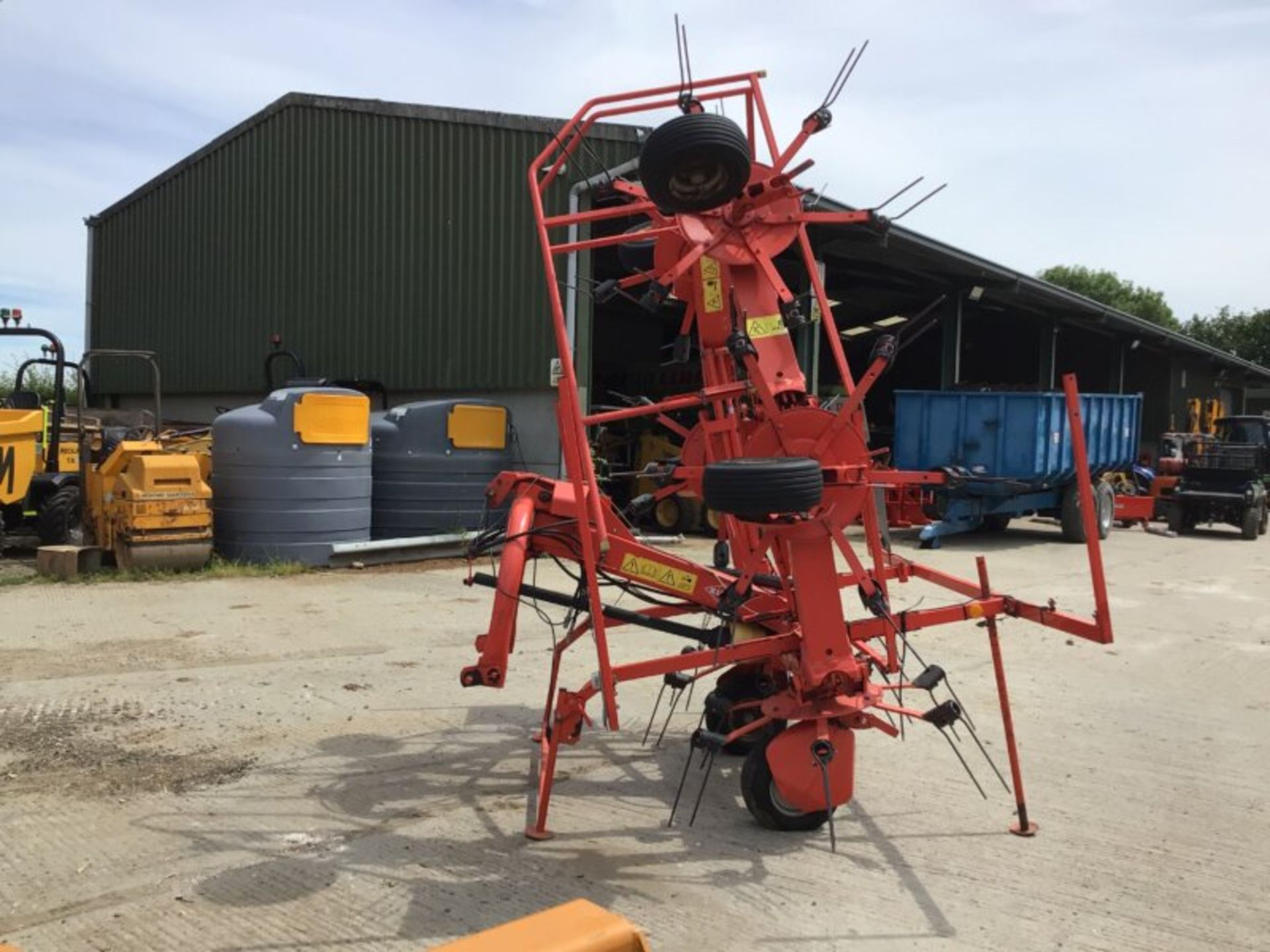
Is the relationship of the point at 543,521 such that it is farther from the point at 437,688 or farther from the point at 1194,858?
the point at 1194,858

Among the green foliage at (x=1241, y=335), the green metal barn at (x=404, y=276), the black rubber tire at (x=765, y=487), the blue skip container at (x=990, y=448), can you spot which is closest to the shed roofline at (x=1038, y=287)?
the green metal barn at (x=404, y=276)

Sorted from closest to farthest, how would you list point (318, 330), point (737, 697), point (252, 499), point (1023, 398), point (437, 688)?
point (737, 697), point (437, 688), point (252, 499), point (1023, 398), point (318, 330)

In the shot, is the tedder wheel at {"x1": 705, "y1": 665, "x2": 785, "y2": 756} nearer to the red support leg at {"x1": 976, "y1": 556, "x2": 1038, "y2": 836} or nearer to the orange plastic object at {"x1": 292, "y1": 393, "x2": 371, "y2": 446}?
the red support leg at {"x1": 976, "y1": 556, "x2": 1038, "y2": 836}

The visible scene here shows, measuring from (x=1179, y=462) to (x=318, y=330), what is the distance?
16.9 metres

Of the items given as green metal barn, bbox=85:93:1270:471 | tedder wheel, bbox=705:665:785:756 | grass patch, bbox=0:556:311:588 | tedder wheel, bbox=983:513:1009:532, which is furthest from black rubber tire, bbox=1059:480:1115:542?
tedder wheel, bbox=705:665:785:756

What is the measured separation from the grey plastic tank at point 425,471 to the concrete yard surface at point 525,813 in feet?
17.2

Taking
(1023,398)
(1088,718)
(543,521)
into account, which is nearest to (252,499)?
(543,521)

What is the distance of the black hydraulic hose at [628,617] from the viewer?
14.4 ft

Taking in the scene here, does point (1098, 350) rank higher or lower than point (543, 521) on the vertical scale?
higher

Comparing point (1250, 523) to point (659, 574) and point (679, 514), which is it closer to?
point (679, 514)

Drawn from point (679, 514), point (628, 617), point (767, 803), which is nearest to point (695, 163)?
point (628, 617)

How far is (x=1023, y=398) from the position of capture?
1500 centimetres

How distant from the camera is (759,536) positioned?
465 centimetres

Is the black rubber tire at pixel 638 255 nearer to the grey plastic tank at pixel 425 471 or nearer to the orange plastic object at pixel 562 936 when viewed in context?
the orange plastic object at pixel 562 936
